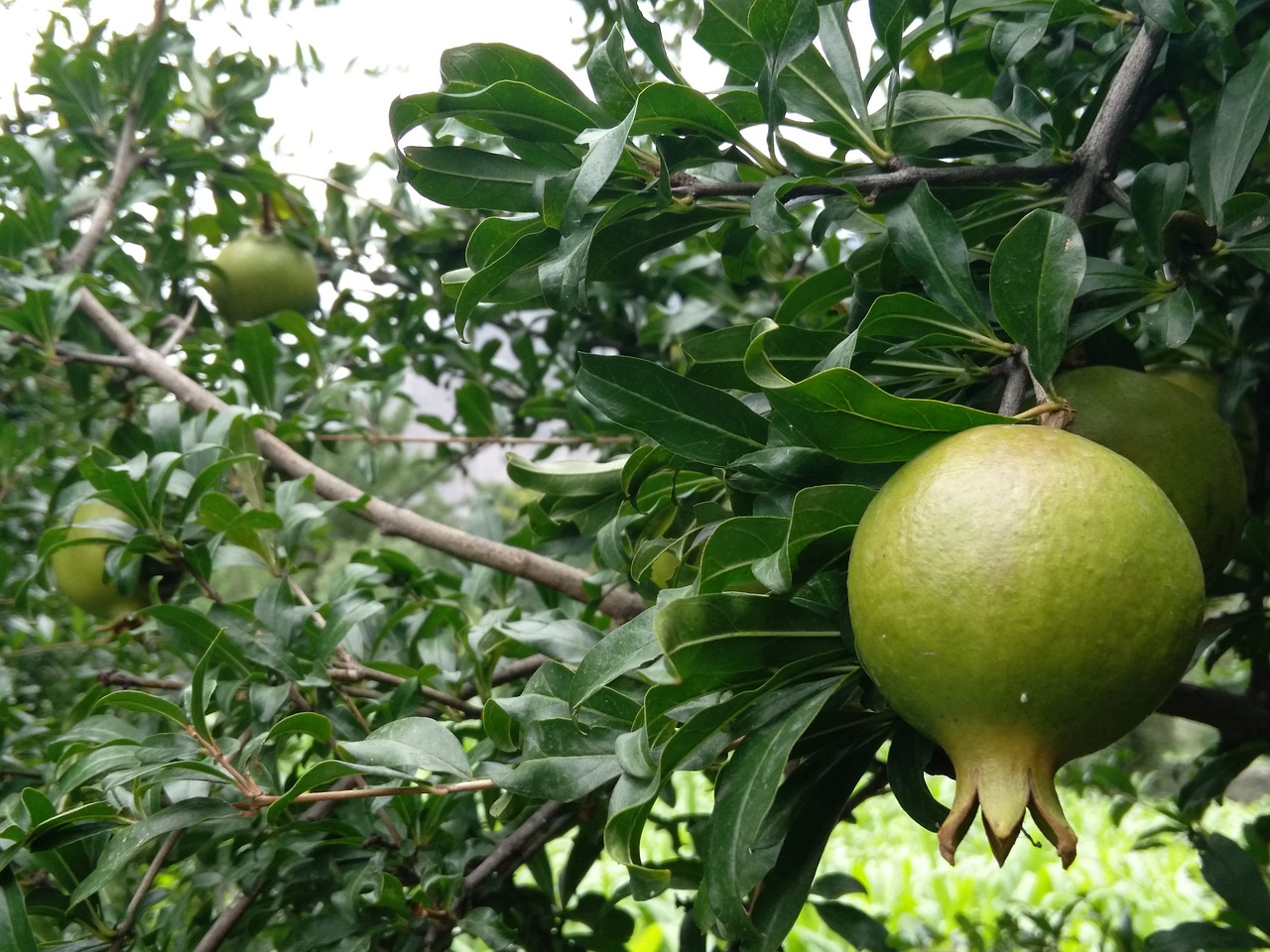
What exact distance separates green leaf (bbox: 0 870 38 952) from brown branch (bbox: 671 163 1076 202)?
2.24ft

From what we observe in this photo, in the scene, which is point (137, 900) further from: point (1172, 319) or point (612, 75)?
point (1172, 319)

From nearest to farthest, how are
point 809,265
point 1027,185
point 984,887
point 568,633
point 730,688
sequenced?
point 730,688, point 1027,185, point 568,633, point 809,265, point 984,887

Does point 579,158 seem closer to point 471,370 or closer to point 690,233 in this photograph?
Answer: point 690,233

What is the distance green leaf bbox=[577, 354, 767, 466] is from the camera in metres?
0.56

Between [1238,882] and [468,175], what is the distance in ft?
3.30

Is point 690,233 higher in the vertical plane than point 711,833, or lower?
higher

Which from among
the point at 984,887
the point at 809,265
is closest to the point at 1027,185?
the point at 809,265

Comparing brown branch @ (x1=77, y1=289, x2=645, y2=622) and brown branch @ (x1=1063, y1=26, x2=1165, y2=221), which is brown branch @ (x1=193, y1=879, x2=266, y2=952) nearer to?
brown branch @ (x1=77, y1=289, x2=645, y2=622)

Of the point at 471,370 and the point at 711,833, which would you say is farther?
the point at 471,370

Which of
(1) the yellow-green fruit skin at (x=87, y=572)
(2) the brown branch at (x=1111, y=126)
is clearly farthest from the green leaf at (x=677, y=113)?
(1) the yellow-green fruit skin at (x=87, y=572)

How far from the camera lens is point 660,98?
0.58 m

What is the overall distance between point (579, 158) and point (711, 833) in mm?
424

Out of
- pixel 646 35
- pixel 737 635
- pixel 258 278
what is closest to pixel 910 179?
pixel 646 35

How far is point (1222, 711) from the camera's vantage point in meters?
0.97
